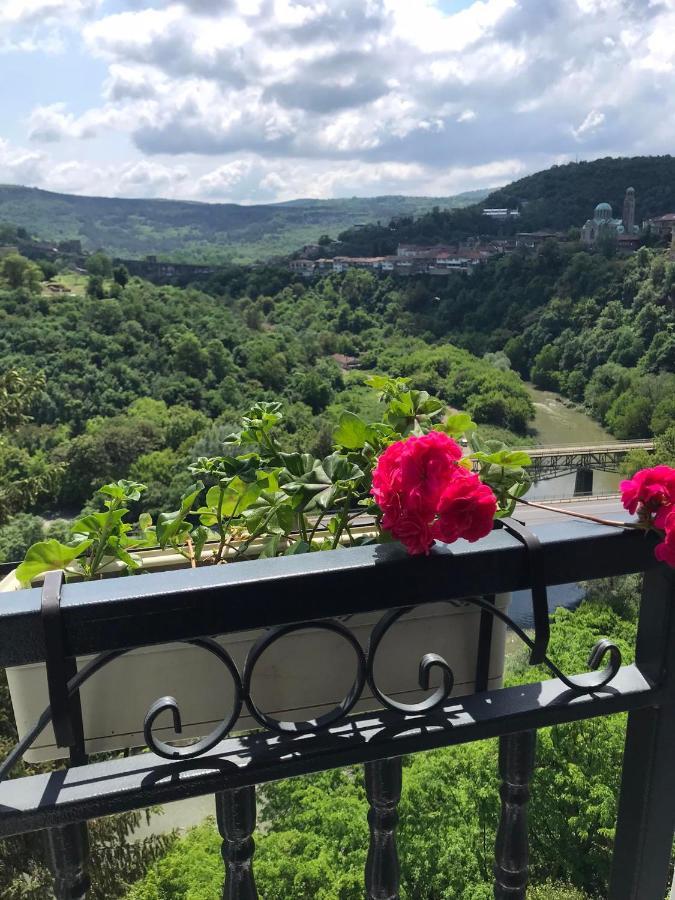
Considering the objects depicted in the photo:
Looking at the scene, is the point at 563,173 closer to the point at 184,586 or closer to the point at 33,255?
the point at 33,255

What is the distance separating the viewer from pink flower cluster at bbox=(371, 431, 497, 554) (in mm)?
595

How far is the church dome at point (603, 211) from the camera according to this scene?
142ft

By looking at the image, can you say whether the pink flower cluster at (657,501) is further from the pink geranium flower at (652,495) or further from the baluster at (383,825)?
the baluster at (383,825)

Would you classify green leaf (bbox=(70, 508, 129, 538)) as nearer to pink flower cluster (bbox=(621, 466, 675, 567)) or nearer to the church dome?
pink flower cluster (bbox=(621, 466, 675, 567))

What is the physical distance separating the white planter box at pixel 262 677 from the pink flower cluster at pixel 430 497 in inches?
6.2

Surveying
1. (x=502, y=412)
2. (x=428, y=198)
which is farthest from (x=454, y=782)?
(x=428, y=198)

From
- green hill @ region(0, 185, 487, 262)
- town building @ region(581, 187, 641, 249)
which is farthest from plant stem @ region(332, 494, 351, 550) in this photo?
green hill @ region(0, 185, 487, 262)

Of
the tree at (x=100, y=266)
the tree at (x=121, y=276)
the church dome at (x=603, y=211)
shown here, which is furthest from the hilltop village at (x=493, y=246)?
the tree at (x=100, y=266)

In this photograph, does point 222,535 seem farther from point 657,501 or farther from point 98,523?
point 657,501

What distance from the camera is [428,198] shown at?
81625mm

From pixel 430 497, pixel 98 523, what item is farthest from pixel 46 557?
pixel 430 497

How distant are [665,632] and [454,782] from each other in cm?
694

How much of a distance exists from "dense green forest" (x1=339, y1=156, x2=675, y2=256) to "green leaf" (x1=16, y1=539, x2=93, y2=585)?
48.3 meters

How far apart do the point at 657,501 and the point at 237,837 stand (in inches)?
Answer: 20.4
